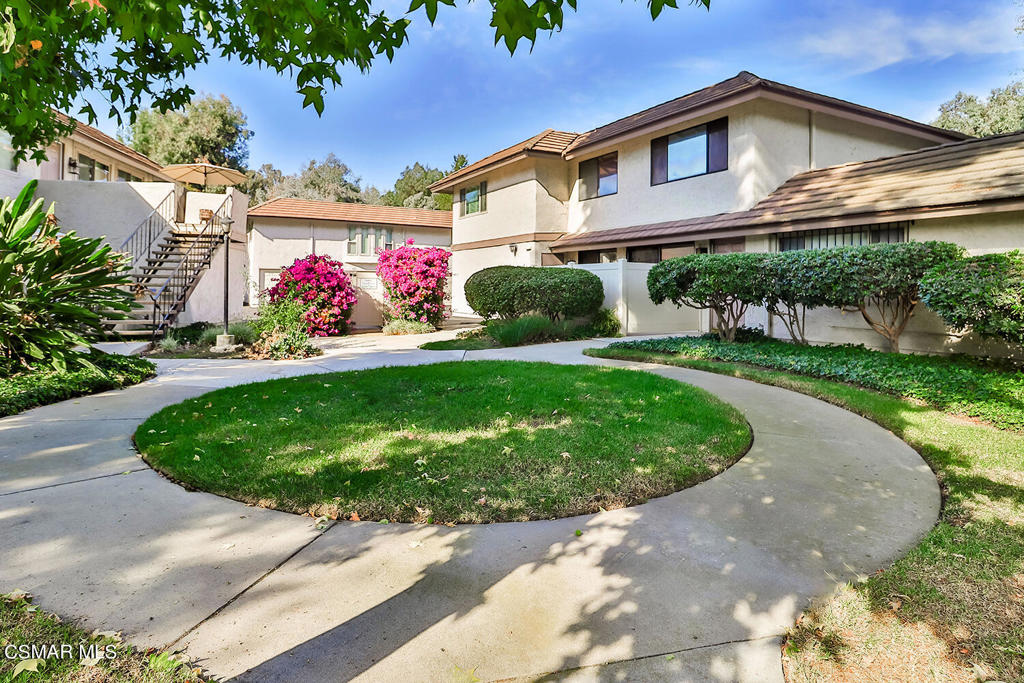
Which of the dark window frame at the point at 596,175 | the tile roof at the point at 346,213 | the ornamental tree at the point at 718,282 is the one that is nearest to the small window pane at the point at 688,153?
the dark window frame at the point at 596,175

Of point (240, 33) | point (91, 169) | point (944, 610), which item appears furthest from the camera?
point (91, 169)

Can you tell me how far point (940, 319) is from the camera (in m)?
9.33

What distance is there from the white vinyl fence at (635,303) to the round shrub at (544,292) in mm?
333

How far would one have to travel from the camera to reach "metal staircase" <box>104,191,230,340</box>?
12.7 meters

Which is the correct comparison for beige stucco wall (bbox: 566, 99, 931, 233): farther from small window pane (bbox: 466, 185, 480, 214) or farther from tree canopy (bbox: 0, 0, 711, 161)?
tree canopy (bbox: 0, 0, 711, 161)

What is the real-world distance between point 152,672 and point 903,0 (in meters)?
23.4

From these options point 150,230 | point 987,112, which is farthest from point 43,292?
point 987,112

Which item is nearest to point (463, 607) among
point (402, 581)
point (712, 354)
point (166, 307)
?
point (402, 581)

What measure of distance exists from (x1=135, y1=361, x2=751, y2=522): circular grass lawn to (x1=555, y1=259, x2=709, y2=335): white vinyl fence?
24.3ft

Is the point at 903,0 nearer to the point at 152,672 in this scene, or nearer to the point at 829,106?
the point at 829,106

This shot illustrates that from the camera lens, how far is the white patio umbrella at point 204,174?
17969mm

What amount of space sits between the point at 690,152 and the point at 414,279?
836cm

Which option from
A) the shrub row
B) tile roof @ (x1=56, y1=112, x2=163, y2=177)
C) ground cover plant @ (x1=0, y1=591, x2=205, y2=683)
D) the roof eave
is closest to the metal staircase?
tile roof @ (x1=56, y1=112, x2=163, y2=177)

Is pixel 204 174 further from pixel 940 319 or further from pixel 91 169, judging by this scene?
pixel 940 319
